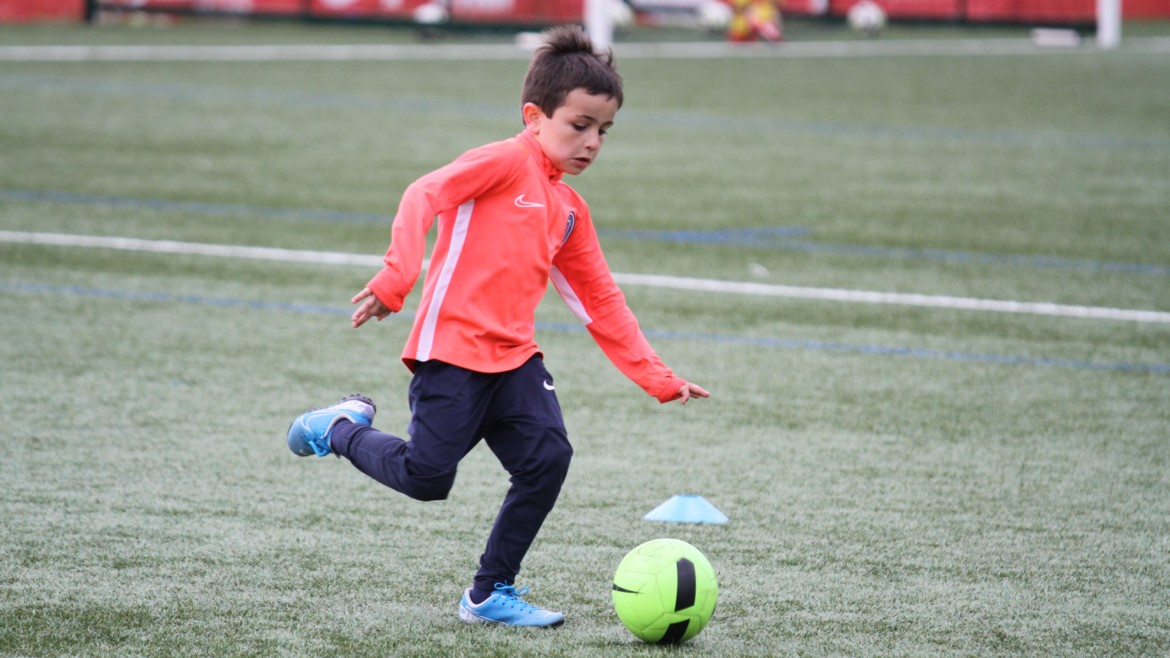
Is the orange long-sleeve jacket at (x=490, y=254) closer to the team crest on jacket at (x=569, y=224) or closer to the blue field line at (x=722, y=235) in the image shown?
the team crest on jacket at (x=569, y=224)

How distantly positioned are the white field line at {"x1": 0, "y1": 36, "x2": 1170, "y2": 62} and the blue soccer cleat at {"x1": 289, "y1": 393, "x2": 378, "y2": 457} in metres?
16.2

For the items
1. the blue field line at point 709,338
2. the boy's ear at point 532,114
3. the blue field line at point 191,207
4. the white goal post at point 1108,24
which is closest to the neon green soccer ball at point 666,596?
the boy's ear at point 532,114

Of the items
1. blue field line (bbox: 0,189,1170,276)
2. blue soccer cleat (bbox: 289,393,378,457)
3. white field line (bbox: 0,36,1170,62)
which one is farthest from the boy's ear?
white field line (bbox: 0,36,1170,62)

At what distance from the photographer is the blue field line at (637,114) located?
48.2 ft

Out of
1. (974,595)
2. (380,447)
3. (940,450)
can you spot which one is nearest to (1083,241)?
(940,450)

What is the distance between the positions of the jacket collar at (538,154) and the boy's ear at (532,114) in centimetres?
3

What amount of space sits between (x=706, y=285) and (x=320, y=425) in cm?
470

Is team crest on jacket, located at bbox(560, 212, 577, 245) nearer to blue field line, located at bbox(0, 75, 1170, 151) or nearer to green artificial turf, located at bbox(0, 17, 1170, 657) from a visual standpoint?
green artificial turf, located at bbox(0, 17, 1170, 657)

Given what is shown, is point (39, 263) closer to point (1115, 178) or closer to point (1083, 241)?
point (1083, 241)

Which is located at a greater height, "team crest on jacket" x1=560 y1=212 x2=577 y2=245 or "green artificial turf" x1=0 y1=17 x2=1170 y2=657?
"team crest on jacket" x1=560 y1=212 x2=577 y2=245

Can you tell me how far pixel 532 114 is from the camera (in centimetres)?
404

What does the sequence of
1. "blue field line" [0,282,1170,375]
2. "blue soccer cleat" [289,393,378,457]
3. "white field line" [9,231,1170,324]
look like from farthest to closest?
"white field line" [9,231,1170,324] < "blue field line" [0,282,1170,375] < "blue soccer cleat" [289,393,378,457]

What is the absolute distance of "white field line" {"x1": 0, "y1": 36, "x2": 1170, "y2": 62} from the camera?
2002 cm

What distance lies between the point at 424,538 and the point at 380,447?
2.37ft
